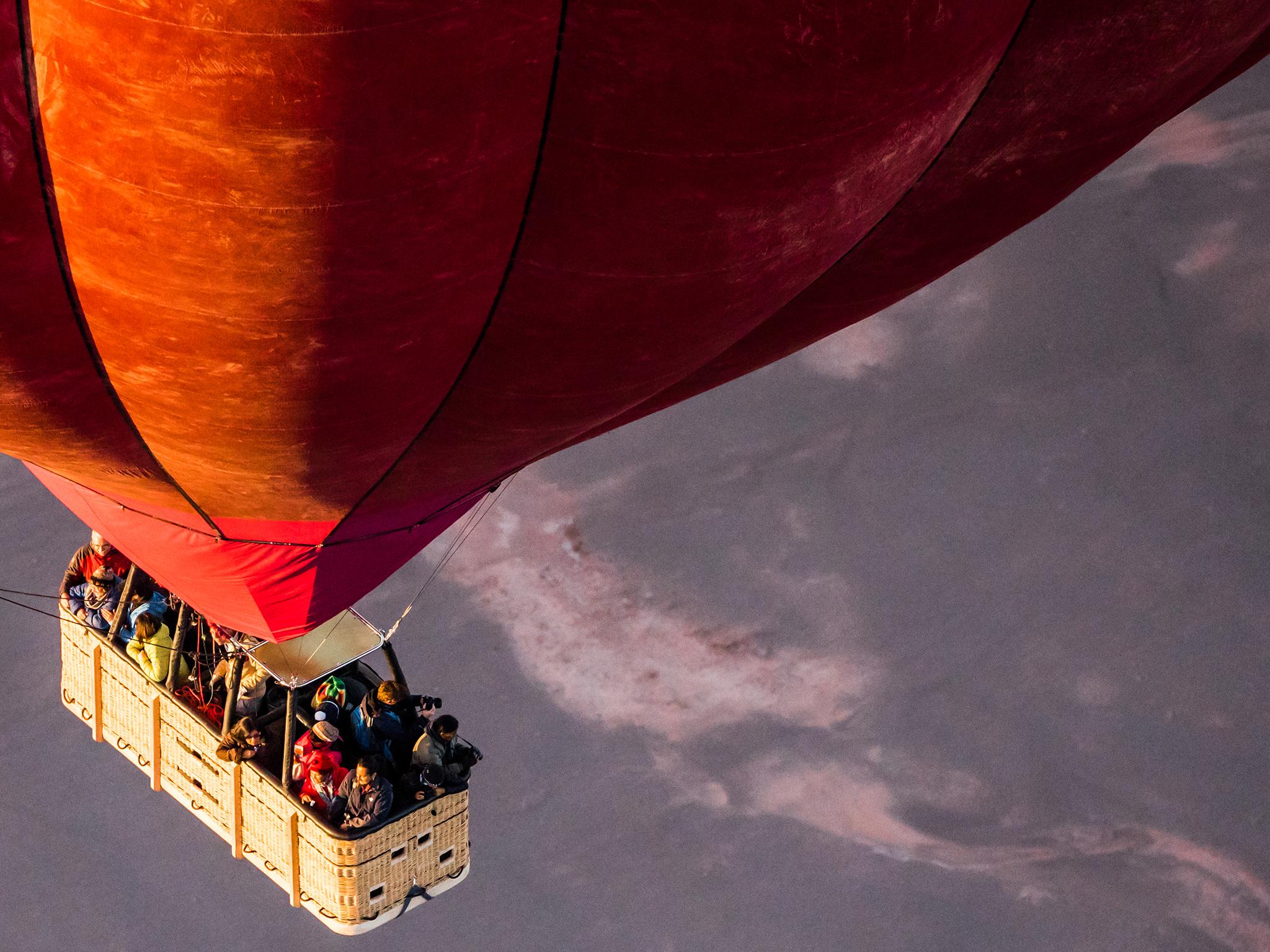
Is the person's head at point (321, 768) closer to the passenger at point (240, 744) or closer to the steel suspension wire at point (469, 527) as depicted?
the passenger at point (240, 744)

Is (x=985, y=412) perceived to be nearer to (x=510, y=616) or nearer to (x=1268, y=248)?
(x=1268, y=248)

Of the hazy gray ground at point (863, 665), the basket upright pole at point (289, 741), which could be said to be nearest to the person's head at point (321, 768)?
the basket upright pole at point (289, 741)

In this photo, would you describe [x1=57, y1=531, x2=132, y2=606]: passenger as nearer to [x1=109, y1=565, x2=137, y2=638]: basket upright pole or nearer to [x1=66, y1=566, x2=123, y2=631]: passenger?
[x1=66, y1=566, x2=123, y2=631]: passenger

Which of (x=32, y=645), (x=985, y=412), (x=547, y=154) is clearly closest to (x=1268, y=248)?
(x=985, y=412)

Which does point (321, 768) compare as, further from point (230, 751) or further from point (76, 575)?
point (76, 575)

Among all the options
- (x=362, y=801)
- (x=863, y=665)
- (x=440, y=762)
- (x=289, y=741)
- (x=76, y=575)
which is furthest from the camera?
(x=863, y=665)

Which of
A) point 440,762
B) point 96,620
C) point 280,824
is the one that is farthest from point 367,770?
point 96,620

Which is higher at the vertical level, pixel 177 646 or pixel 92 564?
pixel 92 564
